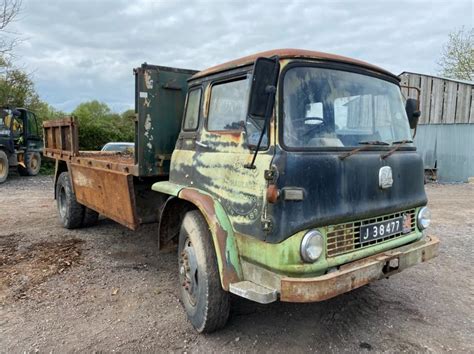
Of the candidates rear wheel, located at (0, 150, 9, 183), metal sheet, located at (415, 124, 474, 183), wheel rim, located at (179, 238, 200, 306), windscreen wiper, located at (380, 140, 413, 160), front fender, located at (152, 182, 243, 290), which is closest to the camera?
front fender, located at (152, 182, 243, 290)

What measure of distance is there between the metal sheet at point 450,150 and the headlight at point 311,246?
14545 mm

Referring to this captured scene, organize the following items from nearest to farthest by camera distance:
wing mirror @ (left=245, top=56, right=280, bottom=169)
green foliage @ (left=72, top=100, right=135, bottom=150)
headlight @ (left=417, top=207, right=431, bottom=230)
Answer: wing mirror @ (left=245, top=56, right=280, bottom=169), headlight @ (left=417, top=207, right=431, bottom=230), green foliage @ (left=72, top=100, right=135, bottom=150)

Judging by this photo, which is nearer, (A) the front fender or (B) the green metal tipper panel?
(A) the front fender

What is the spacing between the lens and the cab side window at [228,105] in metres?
3.27

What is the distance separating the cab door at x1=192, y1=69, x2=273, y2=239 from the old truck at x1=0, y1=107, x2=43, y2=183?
13.5 meters

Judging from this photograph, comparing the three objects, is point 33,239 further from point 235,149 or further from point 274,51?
point 274,51

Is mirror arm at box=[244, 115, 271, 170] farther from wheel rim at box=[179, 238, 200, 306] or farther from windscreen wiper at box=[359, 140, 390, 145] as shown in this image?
wheel rim at box=[179, 238, 200, 306]

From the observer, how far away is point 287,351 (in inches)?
126

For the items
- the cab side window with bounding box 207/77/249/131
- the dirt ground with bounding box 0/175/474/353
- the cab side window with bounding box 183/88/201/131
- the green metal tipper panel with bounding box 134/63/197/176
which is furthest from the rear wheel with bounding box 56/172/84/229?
the cab side window with bounding box 207/77/249/131

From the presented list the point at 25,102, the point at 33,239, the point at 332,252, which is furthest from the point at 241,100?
the point at 25,102

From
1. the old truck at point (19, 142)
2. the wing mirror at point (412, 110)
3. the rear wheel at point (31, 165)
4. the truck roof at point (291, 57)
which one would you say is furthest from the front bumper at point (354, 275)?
the rear wheel at point (31, 165)

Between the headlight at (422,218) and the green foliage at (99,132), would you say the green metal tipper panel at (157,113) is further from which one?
the green foliage at (99,132)

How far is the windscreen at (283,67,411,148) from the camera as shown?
2924 millimetres

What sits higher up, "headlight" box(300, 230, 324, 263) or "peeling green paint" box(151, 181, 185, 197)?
"peeling green paint" box(151, 181, 185, 197)
